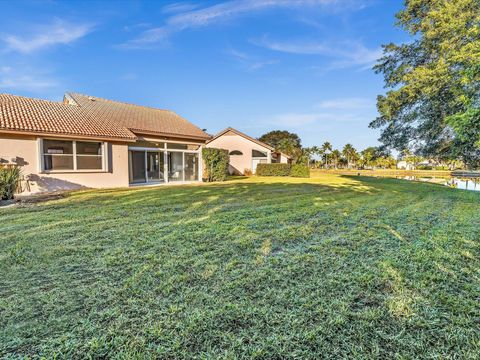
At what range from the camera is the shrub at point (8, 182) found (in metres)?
9.35

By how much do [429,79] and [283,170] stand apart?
14.0 metres

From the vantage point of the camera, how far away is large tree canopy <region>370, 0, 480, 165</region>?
16.0 metres

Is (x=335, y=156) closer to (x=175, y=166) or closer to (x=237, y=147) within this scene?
(x=237, y=147)

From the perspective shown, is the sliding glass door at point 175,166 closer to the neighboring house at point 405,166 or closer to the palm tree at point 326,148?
the palm tree at point 326,148

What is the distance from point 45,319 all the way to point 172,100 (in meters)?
28.1

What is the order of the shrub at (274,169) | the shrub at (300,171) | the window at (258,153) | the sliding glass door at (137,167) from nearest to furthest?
the sliding glass door at (137,167), the shrub at (300,171), the shrub at (274,169), the window at (258,153)

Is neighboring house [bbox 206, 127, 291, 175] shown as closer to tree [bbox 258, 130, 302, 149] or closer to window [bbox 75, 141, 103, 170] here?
window [bbox 75, 141, 103, 170]

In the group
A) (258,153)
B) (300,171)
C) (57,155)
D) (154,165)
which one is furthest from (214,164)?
(258,153)

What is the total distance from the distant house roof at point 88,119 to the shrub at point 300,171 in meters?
11.3

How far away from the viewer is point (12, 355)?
1.90 metres

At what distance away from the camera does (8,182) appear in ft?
31.1

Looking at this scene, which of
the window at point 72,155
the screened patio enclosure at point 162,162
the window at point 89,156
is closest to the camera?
the window at point 72,155

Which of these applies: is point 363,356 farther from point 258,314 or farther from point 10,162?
point 10,162

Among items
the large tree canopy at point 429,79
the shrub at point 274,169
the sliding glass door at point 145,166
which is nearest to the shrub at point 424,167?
the large tree canopy at point 429,79
